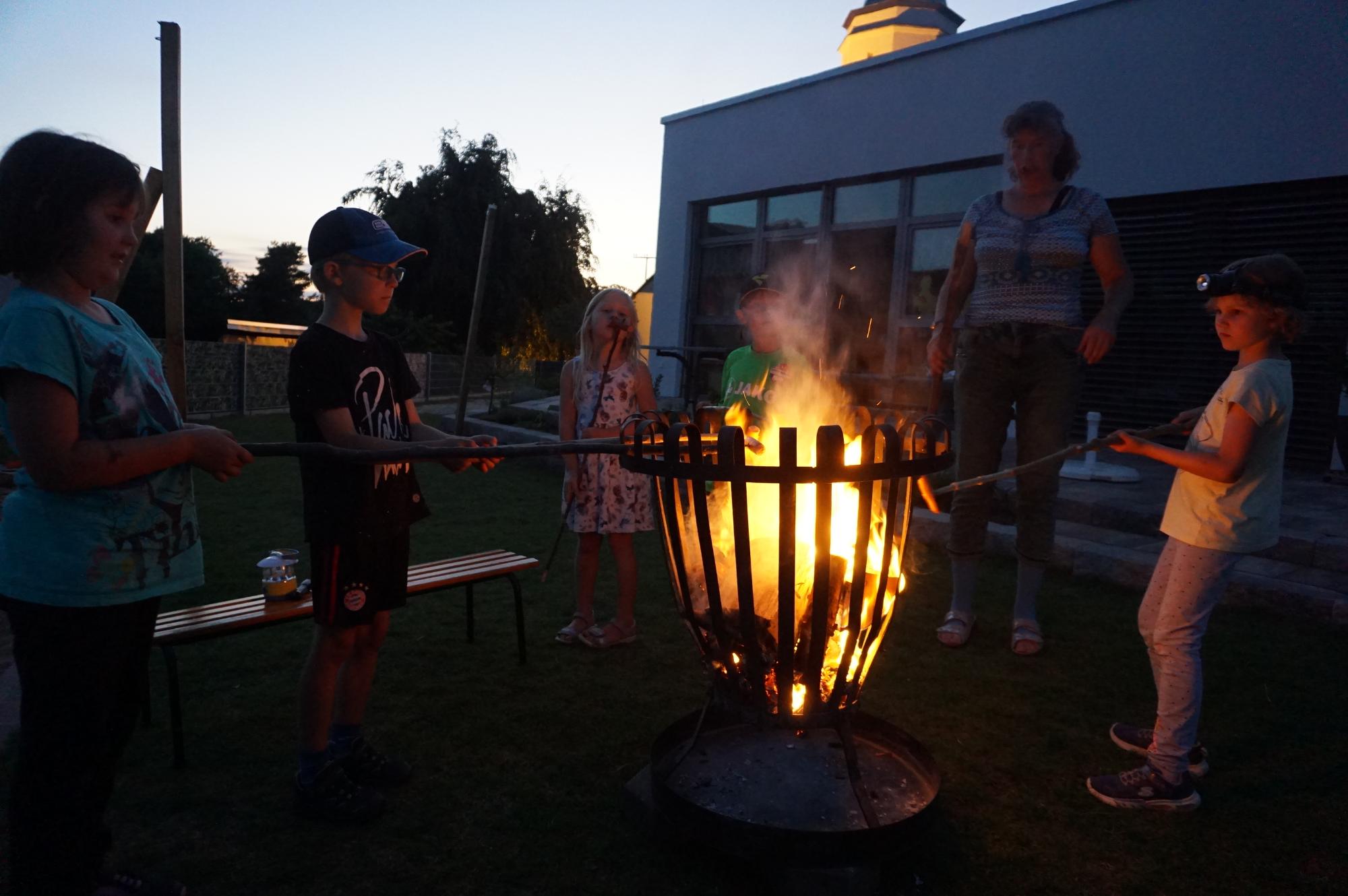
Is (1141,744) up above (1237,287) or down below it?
below

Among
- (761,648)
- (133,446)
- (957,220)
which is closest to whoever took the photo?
(133,446)

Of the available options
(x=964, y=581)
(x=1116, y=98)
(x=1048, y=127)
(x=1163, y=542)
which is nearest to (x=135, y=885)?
(x=964, y=581)

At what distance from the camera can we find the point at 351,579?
2.25m

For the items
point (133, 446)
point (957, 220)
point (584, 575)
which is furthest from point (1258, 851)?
point (957, 220)

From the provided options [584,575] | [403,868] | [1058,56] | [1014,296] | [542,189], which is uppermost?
[542,189]

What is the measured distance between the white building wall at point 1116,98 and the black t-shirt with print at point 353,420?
7.79 meters

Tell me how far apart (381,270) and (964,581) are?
9.22 feet

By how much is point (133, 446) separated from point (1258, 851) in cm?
292

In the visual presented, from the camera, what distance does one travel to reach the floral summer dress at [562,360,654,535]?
3.69 m

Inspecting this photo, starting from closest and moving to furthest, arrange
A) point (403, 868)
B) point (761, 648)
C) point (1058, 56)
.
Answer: point (403, 868) < point (761, 648) < point (1058, 56)

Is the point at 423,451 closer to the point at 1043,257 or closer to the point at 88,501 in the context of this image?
the point at 88,501

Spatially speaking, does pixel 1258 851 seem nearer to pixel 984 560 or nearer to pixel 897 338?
pixel 984 560

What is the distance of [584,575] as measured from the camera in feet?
12.3

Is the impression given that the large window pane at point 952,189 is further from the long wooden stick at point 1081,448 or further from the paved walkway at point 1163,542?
the long wooden stick at point 1081,448
